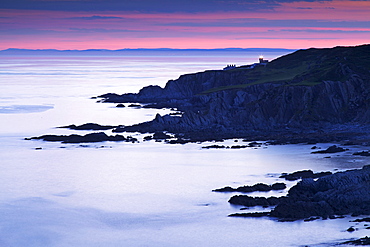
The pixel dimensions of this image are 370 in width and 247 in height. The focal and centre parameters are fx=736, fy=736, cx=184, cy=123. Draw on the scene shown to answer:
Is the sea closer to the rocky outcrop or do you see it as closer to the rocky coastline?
the rocky outcrop

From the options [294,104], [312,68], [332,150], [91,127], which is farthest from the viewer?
[312,68]

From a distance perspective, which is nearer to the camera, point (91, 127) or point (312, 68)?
point (91, 127)

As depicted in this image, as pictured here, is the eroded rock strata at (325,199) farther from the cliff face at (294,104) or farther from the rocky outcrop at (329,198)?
the cliff face at (294,104)

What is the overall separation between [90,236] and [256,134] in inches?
1558

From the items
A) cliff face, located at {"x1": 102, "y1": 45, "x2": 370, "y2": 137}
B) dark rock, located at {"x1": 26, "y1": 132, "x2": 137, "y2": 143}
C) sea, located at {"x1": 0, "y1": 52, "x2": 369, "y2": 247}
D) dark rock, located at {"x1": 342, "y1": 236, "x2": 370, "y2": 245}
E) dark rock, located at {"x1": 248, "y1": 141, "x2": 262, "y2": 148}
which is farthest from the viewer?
cliff face, located at {"x1": 102, "y1": 45, "x2": 370, "y2": 137}

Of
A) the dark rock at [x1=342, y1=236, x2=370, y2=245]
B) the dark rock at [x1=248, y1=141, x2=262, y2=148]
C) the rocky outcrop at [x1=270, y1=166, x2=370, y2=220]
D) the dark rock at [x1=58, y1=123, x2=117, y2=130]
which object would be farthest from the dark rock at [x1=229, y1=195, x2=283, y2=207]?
the dark rock at [x1=58, y1=123, x2=117, y2=130]

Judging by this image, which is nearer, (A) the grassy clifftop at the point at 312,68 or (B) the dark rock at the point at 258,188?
(B) the dark rock at the point at 258,188

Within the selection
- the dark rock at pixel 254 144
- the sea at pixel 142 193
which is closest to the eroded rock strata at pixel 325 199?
the sea at pixel 142 193

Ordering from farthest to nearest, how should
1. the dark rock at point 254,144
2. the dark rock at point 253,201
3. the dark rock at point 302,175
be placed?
the dark rock at point 254,144, the dark rock at point 302,175, the dark rock at point 253,201

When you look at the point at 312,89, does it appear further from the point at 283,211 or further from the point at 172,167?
the point at 283,211

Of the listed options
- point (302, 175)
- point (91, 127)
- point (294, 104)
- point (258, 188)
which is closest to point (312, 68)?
point (294, 104)

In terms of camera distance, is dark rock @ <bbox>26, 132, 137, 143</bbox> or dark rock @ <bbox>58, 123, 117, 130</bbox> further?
dark rock @ <bbox>58, 123, 117, 130</bbox>

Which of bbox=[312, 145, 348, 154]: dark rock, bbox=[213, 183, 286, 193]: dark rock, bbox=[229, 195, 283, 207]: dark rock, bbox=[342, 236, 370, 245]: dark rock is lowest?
bbox=[342, 236, 370, 245]: dark rock

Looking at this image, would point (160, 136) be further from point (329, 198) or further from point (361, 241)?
point (361, 241)
